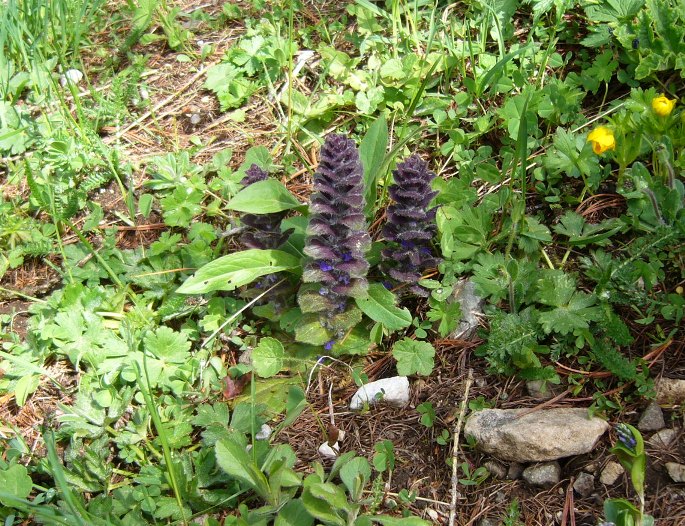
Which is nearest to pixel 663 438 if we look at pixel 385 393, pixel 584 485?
pixel 584 485

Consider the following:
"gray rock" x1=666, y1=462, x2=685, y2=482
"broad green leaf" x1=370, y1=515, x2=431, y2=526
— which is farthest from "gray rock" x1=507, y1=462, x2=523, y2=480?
"gray rock" x1=666, y1=462, x2=685, y2=482

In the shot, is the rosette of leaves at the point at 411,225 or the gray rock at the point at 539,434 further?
the rosette of leaves at the point at 411,225

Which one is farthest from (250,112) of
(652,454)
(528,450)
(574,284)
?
(652,454)

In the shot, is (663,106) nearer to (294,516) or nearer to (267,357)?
(267,357)

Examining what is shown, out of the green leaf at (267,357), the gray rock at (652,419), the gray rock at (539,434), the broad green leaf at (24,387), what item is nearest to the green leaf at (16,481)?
the broad green leaf at (24,387)

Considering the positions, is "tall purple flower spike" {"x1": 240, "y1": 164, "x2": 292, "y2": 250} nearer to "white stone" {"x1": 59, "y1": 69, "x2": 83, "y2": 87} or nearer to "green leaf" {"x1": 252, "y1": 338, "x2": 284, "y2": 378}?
"green leaf" {"x1": 252, "y1": 338, "x2": 284, "y2": 378}

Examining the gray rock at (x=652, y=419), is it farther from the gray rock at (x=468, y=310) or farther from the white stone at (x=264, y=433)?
the white stone at (x=264, y=433)

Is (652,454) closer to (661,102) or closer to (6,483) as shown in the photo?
(661,102)
